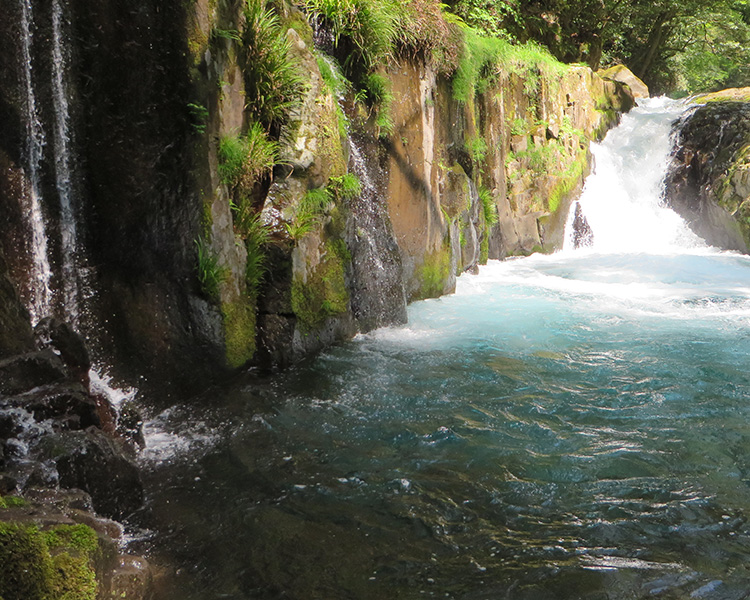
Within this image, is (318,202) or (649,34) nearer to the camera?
(318,202)

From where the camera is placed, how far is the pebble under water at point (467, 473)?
293 centimetres

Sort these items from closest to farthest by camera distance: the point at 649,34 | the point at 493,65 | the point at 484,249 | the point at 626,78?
the point at 493,65
the point at 484,249
the point at 626,78
the point at 649,34

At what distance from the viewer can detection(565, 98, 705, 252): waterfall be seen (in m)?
14.2

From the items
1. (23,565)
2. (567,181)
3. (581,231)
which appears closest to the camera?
(23,565)

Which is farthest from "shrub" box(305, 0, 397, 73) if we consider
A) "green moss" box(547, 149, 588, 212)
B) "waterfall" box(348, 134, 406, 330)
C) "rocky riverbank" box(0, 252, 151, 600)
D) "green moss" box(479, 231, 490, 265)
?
"green moss" box(547, 149, 588, 212)

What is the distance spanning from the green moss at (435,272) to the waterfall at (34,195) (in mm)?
5058

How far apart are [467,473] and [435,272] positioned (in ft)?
17.0

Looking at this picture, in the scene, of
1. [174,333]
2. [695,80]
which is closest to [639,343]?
[174,333]

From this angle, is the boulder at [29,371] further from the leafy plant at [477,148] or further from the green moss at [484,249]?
the green moss at [484,249]

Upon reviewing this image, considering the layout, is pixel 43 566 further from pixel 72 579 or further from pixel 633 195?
pixel 633 195

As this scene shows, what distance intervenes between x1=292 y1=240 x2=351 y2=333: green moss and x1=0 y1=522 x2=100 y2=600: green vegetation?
3655 mm

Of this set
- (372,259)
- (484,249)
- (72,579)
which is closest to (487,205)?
(484,249)

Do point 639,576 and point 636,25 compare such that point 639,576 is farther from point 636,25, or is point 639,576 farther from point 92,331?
point 636,25

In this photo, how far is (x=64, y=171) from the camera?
4641 millimetres
